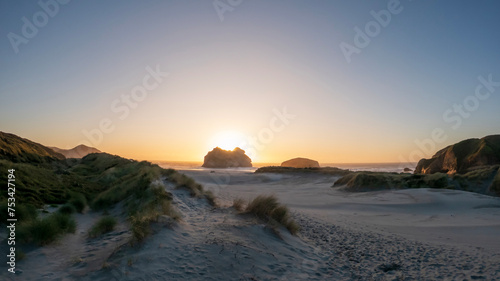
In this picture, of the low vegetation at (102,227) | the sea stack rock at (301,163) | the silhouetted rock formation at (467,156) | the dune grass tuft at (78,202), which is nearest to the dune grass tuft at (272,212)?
the low vegetation at (102,227)

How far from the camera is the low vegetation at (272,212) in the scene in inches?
355

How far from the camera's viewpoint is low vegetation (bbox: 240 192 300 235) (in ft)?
29.6

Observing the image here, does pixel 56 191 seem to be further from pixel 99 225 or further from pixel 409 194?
pixel 409 194

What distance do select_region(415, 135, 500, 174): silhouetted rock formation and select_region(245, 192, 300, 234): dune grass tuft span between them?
23.7 metres

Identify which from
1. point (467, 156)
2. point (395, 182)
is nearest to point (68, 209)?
point (395, 182)

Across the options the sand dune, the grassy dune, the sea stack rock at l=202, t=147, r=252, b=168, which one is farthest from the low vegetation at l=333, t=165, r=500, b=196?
the sea stack rock at l=202, t=147, r=252, b=168

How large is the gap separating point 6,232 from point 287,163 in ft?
256

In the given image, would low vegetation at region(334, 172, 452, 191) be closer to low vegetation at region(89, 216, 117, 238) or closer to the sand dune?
the sand dune

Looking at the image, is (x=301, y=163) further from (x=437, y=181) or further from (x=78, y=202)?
(x=78, y=202)

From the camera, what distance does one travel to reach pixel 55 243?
669 cm

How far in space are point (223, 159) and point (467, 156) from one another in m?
64.1

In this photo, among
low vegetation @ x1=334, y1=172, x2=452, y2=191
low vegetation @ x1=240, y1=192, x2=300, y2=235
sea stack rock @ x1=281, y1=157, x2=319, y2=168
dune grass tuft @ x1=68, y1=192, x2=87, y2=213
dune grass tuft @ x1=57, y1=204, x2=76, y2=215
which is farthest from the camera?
sea stack rock @ x1=281, y1=157, x2=319, y2=168

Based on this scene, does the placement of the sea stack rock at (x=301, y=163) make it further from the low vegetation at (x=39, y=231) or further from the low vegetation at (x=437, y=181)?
the low vegetation at (x=39, y=231)

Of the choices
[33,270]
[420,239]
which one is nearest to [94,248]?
[33,270]
